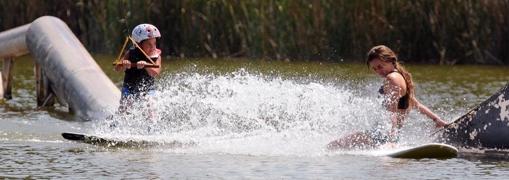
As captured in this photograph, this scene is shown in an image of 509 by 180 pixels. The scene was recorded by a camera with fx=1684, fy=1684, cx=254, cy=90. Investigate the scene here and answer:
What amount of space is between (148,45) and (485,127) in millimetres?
3920

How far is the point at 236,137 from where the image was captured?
56.0ft

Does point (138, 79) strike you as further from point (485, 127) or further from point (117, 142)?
point (485, 127)

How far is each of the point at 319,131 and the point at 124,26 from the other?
50.8 ft

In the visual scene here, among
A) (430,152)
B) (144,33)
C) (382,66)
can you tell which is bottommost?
(430,152)

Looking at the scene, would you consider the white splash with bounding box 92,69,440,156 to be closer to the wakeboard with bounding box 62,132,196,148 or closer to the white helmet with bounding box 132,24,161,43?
the wakeboard with bounding box 62,132,196,148

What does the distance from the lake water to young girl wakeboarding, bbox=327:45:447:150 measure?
0.12 meters

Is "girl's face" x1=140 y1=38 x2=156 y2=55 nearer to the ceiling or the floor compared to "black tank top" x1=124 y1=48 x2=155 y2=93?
nearer to the ceiling

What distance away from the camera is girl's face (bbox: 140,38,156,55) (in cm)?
1759

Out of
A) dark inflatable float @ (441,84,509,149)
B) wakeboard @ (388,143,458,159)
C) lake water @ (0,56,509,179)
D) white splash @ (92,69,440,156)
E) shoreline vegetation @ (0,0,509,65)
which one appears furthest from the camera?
shoreline vegetation @ (0,0,509,65)

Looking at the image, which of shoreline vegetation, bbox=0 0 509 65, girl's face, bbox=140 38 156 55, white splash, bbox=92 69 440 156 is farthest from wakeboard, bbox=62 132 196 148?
shoreline vegetation, bbox=0 0 509 65

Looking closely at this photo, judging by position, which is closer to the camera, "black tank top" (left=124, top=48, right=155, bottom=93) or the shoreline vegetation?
"black tank top" (left=124, top=48, right=155, bottom=93)

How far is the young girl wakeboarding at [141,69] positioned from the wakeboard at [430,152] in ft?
Answer: 10.9

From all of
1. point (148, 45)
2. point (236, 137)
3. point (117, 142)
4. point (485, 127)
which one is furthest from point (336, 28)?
point (485, 127)

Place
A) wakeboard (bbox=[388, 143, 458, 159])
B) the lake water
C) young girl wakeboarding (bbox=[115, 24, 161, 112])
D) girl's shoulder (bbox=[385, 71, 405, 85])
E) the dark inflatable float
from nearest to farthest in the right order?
the lake water < wakeboard (bbox=[388, 143, 458, 159]) < the dark inflatable float < girl's shoulder (bbox=[385, 71, 405, 85]) < young girl wakeboarding (bbox=[115, 24, 161, 112])
